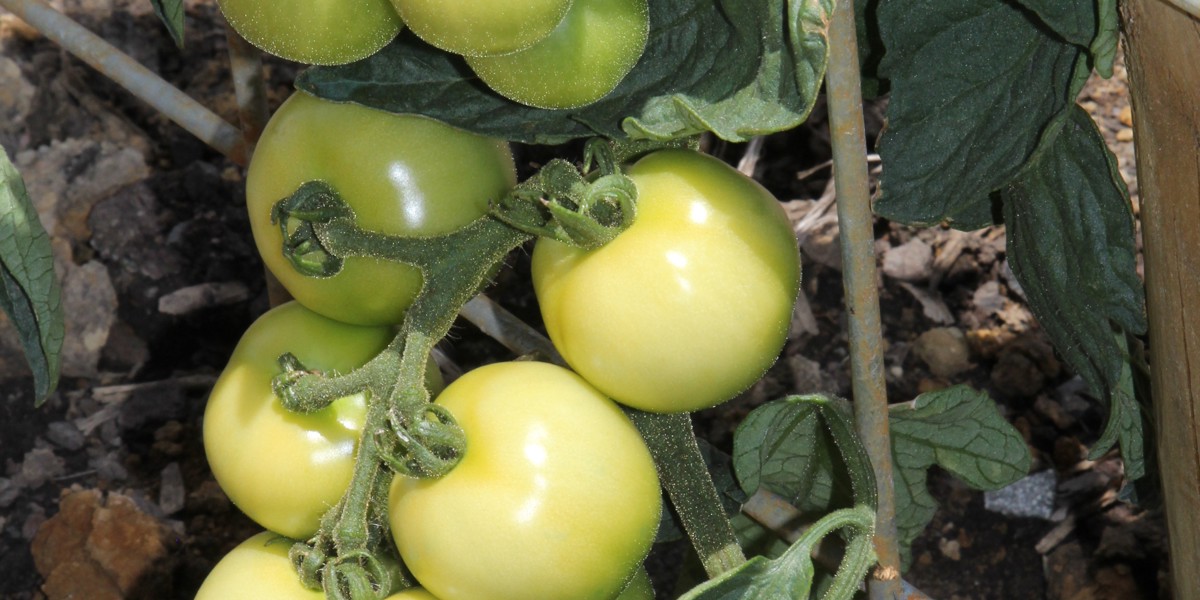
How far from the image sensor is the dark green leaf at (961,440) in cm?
84

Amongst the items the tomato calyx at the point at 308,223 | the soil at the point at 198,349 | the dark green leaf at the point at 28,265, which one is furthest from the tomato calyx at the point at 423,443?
the soil at the point at 198,349

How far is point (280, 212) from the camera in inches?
26.8

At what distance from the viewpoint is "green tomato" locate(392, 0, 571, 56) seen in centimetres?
52

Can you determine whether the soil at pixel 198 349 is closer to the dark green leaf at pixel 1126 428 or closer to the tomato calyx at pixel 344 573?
the dark green leaf at pixel 1126 428

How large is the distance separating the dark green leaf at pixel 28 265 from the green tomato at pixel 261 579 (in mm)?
146

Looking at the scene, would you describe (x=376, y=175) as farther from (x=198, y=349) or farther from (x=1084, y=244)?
(x=198, y=349)

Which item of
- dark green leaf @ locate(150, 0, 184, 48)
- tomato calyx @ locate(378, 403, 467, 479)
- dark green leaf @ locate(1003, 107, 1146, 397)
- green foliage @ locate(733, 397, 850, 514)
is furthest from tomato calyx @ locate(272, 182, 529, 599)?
dark green leaf @ locate(1003, 107, 1146, 397)

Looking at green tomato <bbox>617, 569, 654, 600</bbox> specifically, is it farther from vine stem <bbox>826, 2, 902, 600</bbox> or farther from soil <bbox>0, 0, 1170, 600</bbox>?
soil <bbox>0, 0, 1170, 600</bbox>

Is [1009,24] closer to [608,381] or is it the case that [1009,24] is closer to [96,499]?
[608,381]

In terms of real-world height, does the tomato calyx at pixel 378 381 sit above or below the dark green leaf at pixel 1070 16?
below

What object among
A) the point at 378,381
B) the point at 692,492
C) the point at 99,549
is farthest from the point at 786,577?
the point at 99,549

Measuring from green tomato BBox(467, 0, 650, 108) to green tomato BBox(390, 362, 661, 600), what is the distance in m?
0.15

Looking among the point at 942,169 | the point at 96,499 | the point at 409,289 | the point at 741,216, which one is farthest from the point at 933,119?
the point at 96,499

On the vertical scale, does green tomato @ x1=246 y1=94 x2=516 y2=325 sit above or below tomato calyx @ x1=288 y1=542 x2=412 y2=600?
above
